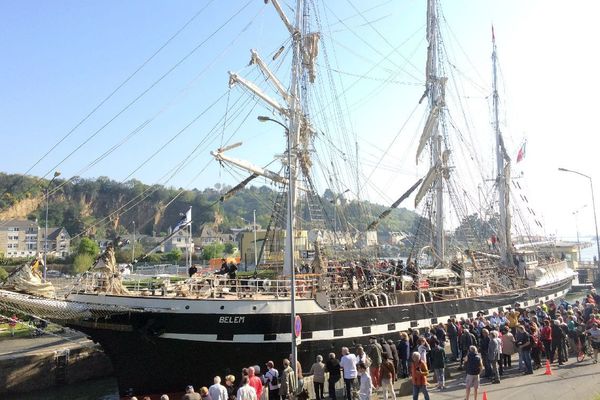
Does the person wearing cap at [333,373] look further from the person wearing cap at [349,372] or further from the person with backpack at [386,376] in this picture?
the person with backpack at [386,376]

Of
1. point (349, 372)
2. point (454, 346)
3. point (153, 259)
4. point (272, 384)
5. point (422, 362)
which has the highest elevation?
point (153, 259)

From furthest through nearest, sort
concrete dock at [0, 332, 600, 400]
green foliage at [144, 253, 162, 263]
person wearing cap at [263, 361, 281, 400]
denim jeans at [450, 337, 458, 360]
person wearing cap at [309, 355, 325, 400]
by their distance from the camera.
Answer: green foliage at [144, 253, 162, 263]
denim jeans at [450, 337, 458, 360]
person wearing cap at [309, 355, 325, 400]
person wearing cap at [263, 361, 281, 400]
concrete dock at [0, 332, 600, 400]

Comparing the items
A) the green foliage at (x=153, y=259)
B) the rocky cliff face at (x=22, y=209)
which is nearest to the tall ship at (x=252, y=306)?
the green foliage at (x=153, y=259)

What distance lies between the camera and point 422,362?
412 inches

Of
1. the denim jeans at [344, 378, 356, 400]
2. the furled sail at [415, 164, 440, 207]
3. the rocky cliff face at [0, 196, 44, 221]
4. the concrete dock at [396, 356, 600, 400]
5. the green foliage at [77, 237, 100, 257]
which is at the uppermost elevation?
the rocky cliff face at [0, 196, 44, 221]

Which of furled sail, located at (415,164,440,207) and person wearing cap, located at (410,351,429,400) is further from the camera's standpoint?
furled sail, located at (415,164,440,207)

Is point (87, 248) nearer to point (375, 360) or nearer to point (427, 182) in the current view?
point (427, 182)

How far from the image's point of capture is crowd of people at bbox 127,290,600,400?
1037 cm

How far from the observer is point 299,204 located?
87.7 feet

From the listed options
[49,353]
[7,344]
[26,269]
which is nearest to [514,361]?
[26,269]

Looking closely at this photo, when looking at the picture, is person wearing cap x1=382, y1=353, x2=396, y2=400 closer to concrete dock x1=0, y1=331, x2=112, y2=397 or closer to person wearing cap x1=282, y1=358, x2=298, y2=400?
person wearing cap x1=282, y1=358, x2=298, y2=400

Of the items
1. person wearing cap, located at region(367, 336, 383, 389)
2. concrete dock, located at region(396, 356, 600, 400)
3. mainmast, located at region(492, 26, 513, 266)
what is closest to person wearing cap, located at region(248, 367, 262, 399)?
person wearing cap, located at region(367, 336, 383, 389)

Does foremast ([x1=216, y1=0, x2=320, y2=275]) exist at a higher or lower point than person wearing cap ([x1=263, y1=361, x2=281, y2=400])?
higher

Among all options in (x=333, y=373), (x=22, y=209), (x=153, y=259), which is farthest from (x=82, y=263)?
(x=22, y=209)
